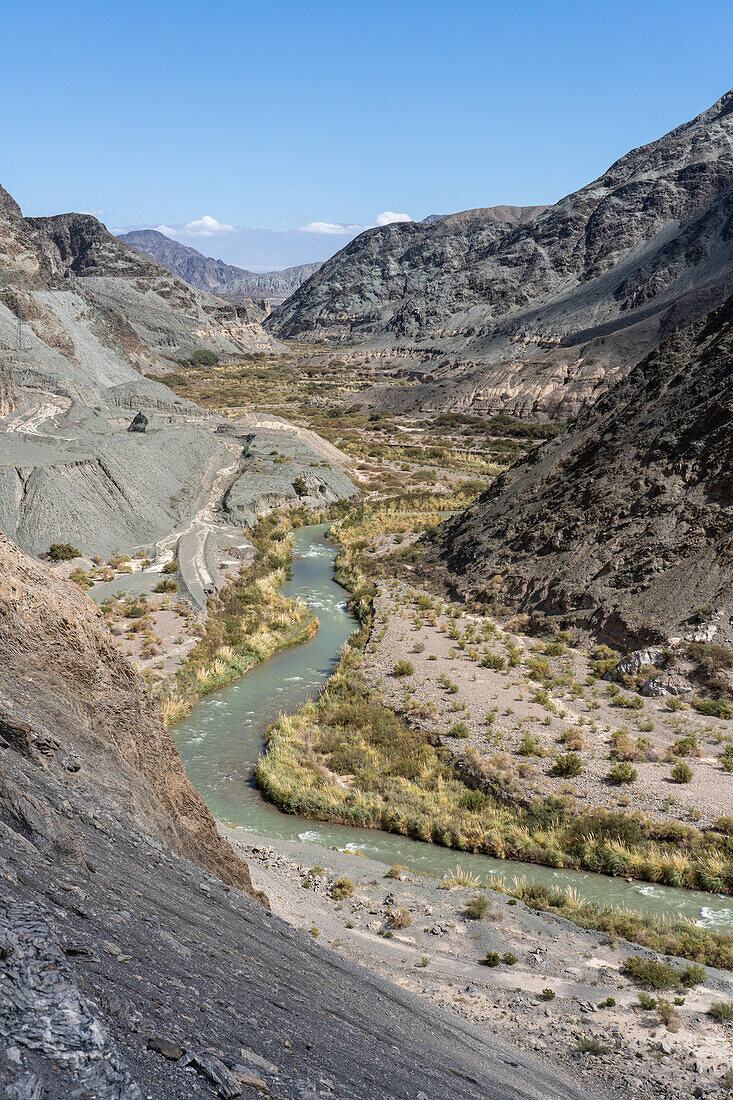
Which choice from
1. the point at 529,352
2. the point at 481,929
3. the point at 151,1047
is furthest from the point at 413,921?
the point at 529,352

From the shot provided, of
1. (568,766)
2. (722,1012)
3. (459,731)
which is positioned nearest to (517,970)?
(722,1012)

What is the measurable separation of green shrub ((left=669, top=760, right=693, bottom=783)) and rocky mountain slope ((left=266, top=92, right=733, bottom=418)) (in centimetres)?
7738

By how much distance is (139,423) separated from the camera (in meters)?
58.1

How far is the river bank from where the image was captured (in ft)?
28.1

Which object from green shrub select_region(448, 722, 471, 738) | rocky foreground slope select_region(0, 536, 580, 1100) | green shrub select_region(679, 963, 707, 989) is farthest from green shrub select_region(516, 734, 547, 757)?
rocky foreground slope select_region(0, 536, 580, 1100)

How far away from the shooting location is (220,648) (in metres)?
27.0

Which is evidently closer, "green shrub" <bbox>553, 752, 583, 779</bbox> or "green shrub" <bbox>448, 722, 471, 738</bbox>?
"green shrub" <bbox>553, 752, 583, 779</bbox>

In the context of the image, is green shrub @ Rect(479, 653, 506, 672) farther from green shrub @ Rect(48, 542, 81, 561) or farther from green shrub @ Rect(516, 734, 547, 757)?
green shrub @ Rect(48, 542, 81, 561)

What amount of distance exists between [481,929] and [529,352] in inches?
4686

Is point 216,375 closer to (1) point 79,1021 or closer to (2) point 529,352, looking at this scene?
(2) point 529,352

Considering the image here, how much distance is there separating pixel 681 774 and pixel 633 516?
14.4m

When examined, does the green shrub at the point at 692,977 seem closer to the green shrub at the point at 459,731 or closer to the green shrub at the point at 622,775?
the green shrub at the point at 622,775

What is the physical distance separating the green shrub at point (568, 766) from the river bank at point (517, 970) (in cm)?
523

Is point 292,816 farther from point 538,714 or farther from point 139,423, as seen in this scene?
point 139,423
